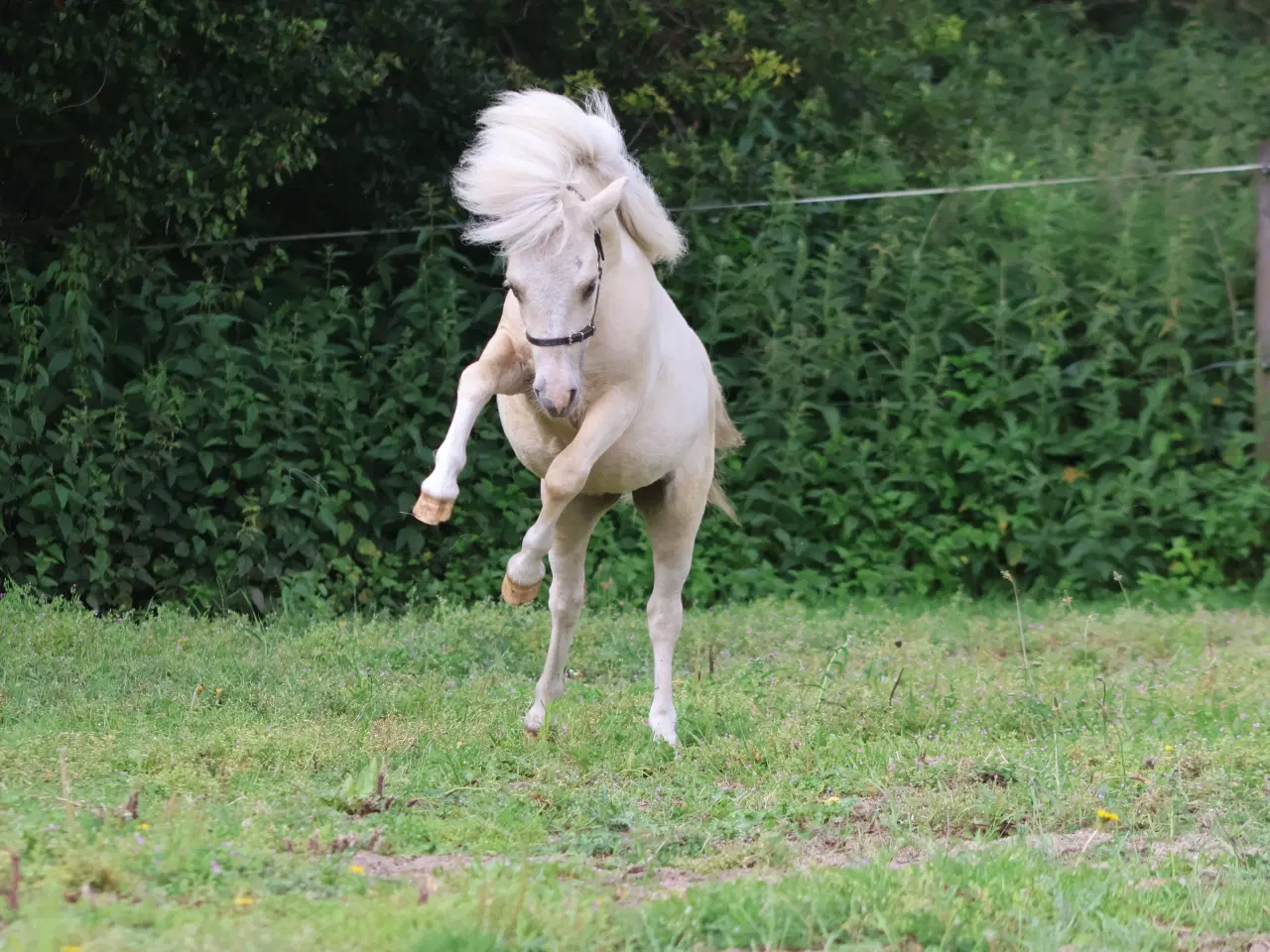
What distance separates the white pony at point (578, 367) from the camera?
482cm

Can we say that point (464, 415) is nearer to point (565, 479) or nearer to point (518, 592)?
point (565, 479)

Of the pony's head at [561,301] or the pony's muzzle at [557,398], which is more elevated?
the pony's head at [561,301]

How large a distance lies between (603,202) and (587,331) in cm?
43

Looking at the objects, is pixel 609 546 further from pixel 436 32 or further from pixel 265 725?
pixel 265 725

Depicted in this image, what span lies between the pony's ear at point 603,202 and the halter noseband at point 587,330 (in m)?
0.05

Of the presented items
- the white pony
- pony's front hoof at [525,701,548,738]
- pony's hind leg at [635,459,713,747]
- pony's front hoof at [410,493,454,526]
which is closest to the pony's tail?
the white pony

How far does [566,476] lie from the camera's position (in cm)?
496

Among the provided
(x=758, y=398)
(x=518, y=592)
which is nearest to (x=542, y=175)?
(x=518, y=592)

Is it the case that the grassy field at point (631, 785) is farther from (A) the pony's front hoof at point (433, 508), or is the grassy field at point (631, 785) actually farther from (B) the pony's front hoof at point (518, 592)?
(A) the pony's front hoof at point (433, 508)

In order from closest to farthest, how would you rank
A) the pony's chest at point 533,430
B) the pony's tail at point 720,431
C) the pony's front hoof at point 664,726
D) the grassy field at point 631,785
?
the grassy field at point 631,785
the pony's chest at point 533,430
the pony's front hoof at point 664,726
the pony's tail at point 720,431

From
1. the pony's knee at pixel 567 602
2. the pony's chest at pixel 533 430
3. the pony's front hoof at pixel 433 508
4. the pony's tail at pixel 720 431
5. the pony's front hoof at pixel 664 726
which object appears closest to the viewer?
the pony's front hoof at pixel 433 508

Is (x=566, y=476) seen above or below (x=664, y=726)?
above

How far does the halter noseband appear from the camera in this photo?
15.6ft

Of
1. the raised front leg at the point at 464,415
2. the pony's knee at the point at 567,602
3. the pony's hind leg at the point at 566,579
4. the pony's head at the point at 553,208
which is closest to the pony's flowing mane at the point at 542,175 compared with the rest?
the pony's head at the point at 553,208
